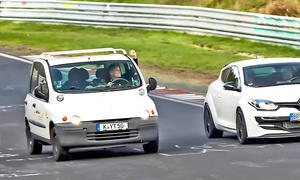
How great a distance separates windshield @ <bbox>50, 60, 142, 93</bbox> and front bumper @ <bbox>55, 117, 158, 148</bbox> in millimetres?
852

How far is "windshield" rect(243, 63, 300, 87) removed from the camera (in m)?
17.3

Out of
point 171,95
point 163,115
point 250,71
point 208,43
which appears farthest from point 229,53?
point 250,71

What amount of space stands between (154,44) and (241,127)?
70.4 feet

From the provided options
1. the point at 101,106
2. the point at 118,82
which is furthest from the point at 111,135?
the point at 118,82

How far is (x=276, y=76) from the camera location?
17.5 meters

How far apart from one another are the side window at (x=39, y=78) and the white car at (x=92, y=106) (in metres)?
0.02

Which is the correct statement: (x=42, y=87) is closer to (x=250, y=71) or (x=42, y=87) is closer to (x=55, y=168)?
(x=55, y=168)

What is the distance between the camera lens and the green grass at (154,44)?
111 feet

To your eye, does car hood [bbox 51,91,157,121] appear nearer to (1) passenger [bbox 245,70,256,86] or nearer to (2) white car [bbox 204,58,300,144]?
(2) white car [bbox 204,58,300,144]

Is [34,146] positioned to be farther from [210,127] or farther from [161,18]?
[161,18]

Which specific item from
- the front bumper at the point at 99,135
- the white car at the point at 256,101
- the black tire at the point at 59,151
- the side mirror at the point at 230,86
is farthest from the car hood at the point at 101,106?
the side mirror at the point at 230,86

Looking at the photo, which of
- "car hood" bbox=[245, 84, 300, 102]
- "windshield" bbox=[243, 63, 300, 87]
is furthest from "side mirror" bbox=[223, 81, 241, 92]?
"car hood" bbox=[245, 84, 300, 102]

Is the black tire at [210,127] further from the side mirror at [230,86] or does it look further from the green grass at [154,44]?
the green grass at [154,44]

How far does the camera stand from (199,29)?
39062 mm
